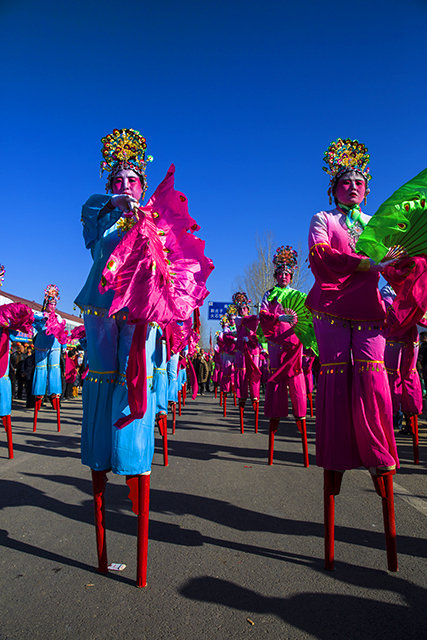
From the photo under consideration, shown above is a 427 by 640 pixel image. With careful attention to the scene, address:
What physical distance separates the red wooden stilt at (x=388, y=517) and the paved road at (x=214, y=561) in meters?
0.10

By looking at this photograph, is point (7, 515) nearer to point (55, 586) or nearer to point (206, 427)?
point (55, 586)

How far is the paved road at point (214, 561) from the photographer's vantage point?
80.7 inches

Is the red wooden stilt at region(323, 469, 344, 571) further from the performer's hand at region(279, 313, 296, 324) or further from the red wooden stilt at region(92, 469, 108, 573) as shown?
the performer's hand at region(279, 313, 296, 324)

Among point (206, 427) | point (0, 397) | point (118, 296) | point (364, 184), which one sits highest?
point (364, 184)

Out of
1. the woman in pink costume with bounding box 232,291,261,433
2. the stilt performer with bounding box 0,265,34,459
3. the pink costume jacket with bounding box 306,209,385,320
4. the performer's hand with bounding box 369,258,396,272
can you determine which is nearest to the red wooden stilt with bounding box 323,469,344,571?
the pink costume jacket with bounding box 306,209,385,320

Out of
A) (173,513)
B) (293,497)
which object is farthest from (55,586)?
(293,497)

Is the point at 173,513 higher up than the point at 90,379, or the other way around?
the point at 90,379

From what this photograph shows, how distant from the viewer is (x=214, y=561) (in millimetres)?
2730

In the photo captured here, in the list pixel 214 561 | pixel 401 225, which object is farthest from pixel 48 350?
pixel 401 225

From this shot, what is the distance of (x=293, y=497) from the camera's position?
413cm

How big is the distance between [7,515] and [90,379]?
5.94ft

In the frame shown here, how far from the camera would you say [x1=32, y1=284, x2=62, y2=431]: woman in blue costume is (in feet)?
27.5

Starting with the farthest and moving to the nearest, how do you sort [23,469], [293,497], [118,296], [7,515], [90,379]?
→ [23,469], [293,497], [7,515], [90,379], [118,296]

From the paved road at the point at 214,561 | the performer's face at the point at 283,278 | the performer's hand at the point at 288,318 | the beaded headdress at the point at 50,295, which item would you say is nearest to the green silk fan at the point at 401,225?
the paved road at the point at 214,561
